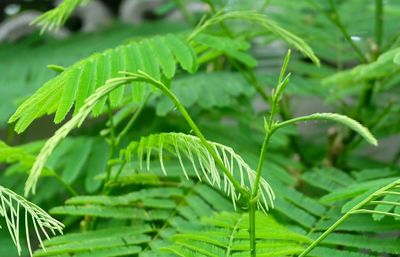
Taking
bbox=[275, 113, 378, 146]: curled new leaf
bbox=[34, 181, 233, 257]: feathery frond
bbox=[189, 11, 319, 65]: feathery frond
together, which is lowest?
bbox=[34, 181, 233, 257]: feathery frond

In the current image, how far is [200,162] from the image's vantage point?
1.77 ft

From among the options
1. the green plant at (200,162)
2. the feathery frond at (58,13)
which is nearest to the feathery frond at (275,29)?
the green plant at (200,162)

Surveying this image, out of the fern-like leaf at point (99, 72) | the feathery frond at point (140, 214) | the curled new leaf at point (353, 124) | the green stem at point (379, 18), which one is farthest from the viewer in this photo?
the green stem at point (379, 18)

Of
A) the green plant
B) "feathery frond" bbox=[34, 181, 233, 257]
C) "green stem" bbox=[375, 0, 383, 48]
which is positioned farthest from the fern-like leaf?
"green stem" bbox=[375, 0, 383, 48]

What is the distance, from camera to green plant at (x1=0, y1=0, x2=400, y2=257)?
0.54m

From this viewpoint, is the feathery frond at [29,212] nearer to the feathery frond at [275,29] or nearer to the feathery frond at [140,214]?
the feathery frond at [140,214]

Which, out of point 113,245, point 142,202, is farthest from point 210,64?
point 113,245

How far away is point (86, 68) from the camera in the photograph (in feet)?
2.20

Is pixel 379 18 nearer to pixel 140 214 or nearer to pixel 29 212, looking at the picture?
pixel 140 214

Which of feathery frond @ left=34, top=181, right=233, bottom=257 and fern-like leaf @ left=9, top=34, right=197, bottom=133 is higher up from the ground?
fern-like leaf @ left=9, top=34, right=197, bottom=133

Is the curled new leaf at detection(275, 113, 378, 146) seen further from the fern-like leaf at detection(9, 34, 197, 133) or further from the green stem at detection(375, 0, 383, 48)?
the green stem at detection(375, 0, 383, 48)

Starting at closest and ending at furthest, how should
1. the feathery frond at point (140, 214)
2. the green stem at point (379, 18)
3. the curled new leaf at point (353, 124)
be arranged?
the curled new leaf at point (353, 124) → the feathery frond at point (140, 214) → the green stem at point (379, 18)

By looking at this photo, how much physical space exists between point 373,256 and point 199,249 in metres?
0.20

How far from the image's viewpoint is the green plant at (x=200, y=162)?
539 millimetres
